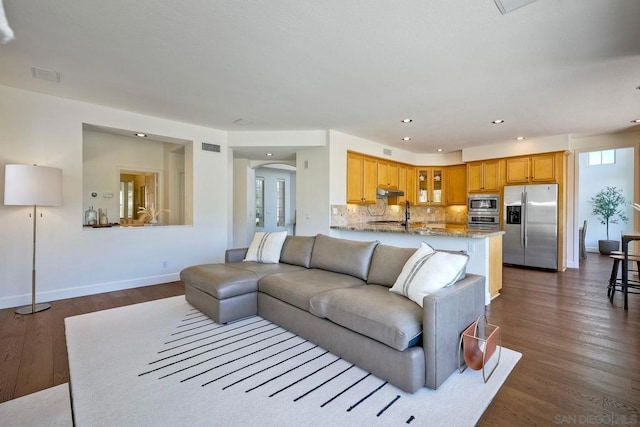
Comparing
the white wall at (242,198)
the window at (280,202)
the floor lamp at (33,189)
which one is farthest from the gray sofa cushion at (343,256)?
the window at (280,202)

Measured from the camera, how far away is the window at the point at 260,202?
29.2ft

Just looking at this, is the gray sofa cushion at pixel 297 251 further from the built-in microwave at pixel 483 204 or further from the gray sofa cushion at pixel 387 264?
the built-in microwave at pixel 483 204

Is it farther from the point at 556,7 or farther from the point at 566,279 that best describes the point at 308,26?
the point at 566,279

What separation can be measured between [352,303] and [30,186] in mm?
3823

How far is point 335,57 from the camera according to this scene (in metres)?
2.85

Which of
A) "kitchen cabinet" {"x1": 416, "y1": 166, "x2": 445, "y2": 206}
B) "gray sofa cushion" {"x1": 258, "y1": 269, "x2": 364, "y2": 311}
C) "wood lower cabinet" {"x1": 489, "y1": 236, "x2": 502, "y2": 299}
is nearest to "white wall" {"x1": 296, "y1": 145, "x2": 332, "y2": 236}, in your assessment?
"gray sofa cushion" {"x1": 258, "y1": 269, "x2": 364, "y2": 311}

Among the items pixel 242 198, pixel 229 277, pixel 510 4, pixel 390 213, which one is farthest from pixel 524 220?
pixel 242 198

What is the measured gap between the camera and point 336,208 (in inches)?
219

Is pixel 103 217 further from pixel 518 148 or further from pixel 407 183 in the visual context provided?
pixel 518 148

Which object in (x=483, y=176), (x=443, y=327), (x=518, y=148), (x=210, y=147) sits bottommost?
(x=443, y=327)

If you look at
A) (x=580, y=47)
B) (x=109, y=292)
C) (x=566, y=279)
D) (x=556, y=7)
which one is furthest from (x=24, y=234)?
(x=566, y=279)

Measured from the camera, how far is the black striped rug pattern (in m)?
1.94

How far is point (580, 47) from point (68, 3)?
4.07 meters

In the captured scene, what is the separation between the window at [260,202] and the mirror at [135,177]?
8.27 ft
